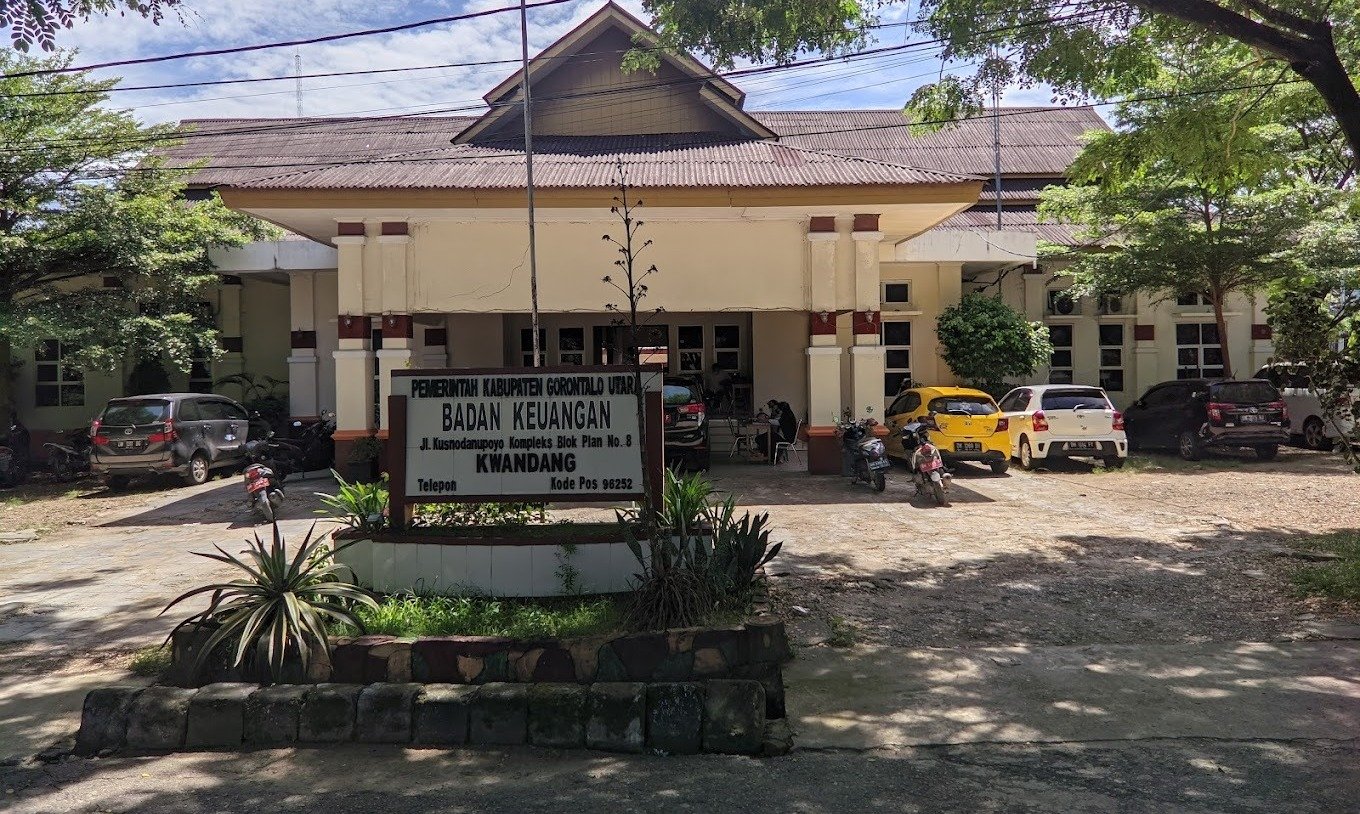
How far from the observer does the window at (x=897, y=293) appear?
19.8 meters

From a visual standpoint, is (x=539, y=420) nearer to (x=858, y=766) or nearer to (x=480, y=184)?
(x=858, y=766)

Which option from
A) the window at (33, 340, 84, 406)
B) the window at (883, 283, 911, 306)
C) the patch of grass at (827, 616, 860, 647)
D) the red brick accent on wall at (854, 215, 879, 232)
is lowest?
the patch of grass at (827, 616, 860, 647)

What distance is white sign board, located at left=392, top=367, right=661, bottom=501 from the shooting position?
6.19m

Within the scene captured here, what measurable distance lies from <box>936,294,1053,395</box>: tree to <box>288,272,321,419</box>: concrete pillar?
1305 centimetres

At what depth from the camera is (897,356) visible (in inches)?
787

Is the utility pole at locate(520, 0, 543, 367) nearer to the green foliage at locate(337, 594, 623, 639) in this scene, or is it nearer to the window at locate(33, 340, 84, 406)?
the green foliage at locate(337, 594, 623, 639)

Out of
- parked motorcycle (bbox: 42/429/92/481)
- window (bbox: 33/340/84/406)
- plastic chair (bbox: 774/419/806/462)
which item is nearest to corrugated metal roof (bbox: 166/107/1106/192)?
plastic chair (bbox: 774/419/806/462)

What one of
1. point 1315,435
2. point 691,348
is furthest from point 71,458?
point 1315,435

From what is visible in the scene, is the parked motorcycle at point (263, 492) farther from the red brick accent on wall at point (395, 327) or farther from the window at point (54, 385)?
the window at point (54, 385)

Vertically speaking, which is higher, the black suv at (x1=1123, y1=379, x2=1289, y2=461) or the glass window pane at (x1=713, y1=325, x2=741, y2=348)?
the glass window pane at (x1=713, y1=325, x2=741, y2=348)

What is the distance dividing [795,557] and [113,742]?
5.67 metres

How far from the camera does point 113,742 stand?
14.9 ft

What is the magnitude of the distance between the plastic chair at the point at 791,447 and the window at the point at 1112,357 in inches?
320

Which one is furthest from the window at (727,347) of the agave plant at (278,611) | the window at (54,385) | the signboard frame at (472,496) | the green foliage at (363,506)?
the agave plant at (278,611)
